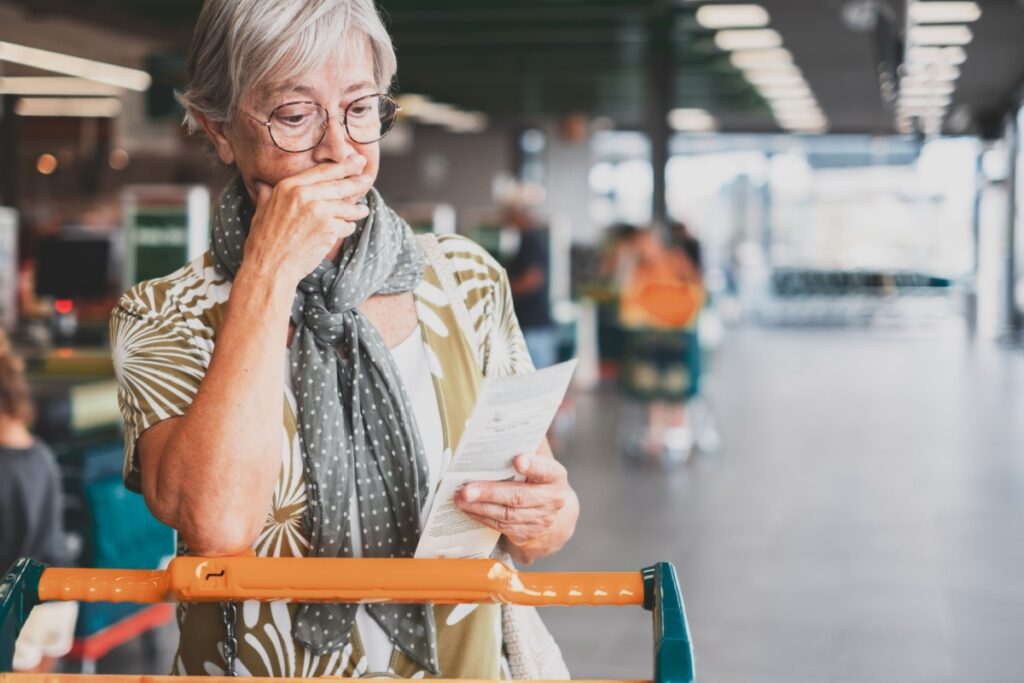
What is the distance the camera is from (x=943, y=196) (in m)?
25.9

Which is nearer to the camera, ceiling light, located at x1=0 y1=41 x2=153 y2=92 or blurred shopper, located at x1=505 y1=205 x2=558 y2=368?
blurred shopper, located at x1=505 y1=205 x2=558 y2=368

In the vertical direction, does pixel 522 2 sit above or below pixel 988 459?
above

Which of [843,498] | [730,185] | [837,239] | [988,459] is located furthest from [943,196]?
[843,498]

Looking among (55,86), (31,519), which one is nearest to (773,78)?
(55,86)

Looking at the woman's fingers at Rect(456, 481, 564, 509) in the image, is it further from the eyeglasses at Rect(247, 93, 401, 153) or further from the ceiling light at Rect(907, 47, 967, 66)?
the ceiling light at Rect(907, 47, 967, 66)

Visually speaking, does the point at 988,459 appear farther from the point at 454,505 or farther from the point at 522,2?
the point at 454,505

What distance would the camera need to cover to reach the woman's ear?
1.46 m

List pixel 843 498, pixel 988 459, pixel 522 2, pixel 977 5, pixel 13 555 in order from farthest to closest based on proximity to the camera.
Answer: pixel 977 5
pixel 522 2
pixel 988 459
pixel 843 498
pixel 13 555

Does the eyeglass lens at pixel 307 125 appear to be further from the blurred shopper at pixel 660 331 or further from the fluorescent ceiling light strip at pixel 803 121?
the fluorescent ceiling light strip at pixel 803 121

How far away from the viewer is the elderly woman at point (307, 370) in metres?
1.30

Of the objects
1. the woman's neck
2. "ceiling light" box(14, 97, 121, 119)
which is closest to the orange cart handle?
the woman's neck

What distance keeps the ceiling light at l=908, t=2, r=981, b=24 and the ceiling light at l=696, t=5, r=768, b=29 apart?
1618 millimetres

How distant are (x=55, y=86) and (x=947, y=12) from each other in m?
10.8

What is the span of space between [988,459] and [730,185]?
62.5ft
